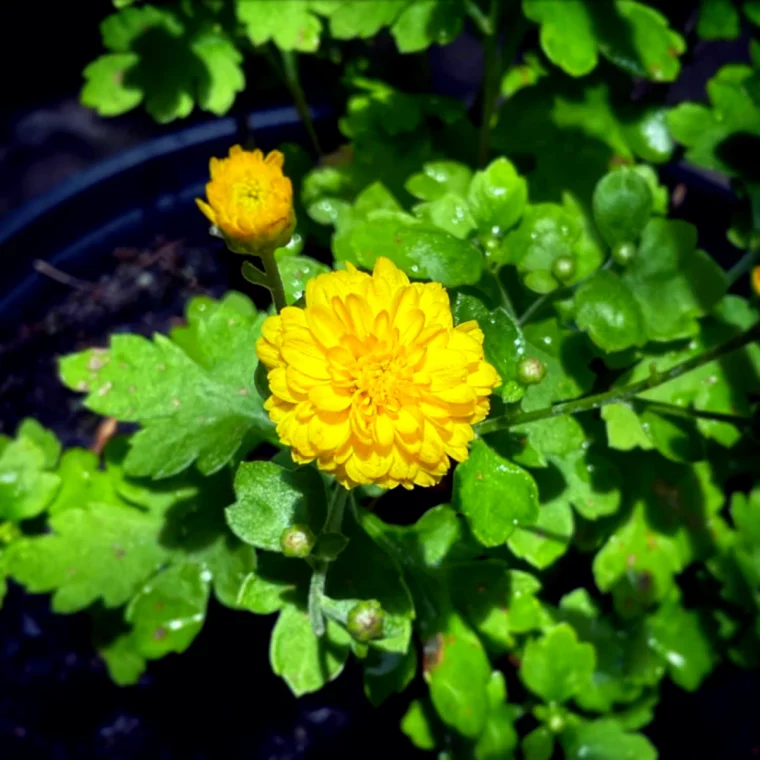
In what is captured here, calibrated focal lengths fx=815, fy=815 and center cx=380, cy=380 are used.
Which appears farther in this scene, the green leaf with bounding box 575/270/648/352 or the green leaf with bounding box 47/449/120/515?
the green leaf with bounding box 47/449/120/515

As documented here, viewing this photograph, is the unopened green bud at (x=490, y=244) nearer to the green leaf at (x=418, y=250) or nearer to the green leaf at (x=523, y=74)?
the green leaf at (x=418, y=250)

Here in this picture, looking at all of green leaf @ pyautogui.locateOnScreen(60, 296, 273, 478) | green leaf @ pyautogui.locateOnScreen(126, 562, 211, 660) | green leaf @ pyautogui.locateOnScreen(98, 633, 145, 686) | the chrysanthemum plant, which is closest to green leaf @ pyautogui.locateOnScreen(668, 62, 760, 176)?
the chrysanthemum plant

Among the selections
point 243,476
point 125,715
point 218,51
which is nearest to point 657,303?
point 243,476

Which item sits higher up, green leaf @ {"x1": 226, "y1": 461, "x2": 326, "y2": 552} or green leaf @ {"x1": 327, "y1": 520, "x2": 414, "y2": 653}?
green leaf @ {"x1": 226, "y1": 461, "x2": 326, "y2": 552}

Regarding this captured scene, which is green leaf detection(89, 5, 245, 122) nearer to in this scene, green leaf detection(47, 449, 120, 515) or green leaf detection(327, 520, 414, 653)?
green leaf detection(47, 449, 120, 515)

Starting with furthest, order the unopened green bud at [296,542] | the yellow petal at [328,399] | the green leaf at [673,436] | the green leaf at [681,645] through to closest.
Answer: the green leaf at [681,645]
the green leaf at [673,436]
the unopened green bud at [296,542]
the yellow petal at [328,399]

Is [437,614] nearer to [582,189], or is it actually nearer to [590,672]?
[590,672]

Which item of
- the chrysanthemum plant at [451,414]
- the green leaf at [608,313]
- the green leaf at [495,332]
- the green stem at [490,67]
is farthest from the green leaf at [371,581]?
the green stem at [490,67]
